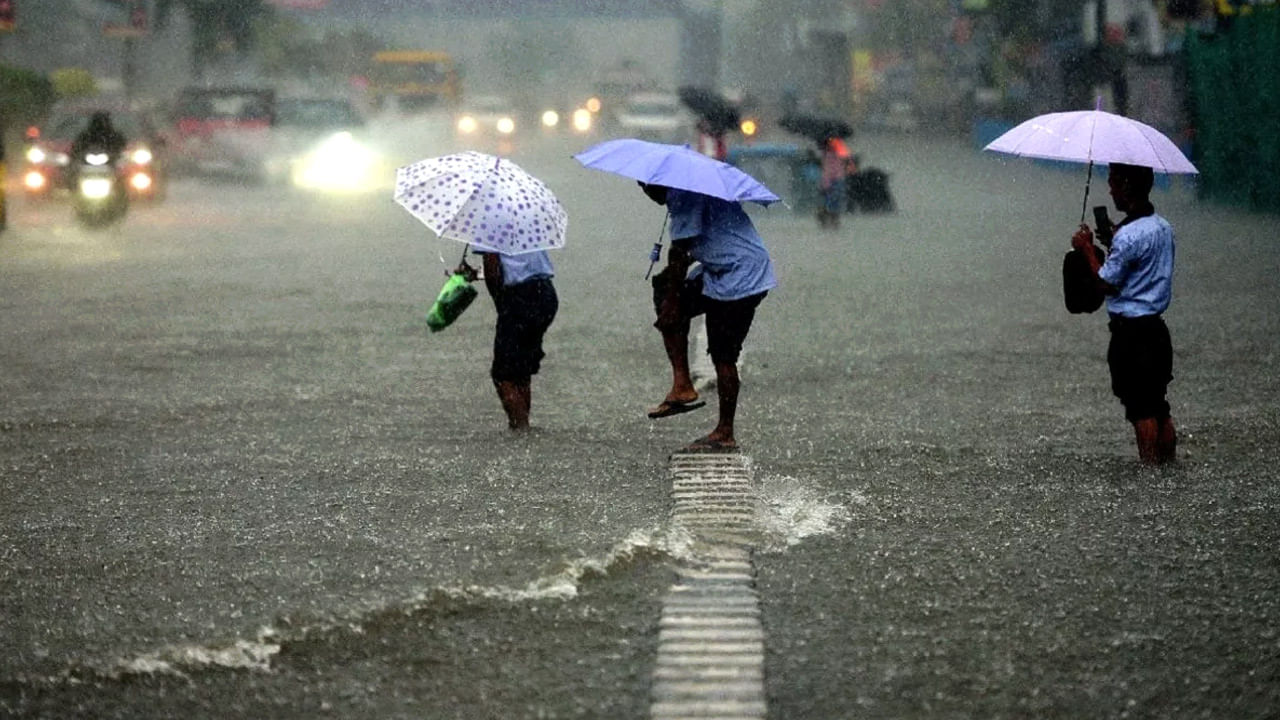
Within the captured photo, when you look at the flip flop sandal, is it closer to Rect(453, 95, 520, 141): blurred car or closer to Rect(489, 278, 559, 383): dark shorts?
Rect(489, 278, 559, 383): dark shorts

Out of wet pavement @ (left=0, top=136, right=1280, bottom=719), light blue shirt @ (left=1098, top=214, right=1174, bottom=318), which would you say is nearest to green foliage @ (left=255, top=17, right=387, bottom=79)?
wet pavement @ (left=0, top=136, right=1280, bottom=719)

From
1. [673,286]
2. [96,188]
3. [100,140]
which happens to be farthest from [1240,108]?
[673,286]

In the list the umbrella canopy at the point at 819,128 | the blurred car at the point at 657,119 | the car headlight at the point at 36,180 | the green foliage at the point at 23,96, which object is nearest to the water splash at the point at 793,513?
the umbrella canopy at the point at 819,128

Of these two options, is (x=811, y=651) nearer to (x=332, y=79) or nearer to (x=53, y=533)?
(x=53, y=533)

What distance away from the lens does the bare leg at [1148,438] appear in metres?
7.82

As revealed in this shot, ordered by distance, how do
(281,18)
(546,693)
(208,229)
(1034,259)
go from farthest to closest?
(281,18), (208,229), (1034,259), (546,693)

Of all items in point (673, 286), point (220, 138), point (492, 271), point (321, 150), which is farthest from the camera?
point (321, 150)

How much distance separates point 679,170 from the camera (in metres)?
7.73

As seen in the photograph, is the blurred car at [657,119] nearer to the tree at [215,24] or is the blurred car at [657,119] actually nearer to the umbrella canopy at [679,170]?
the tree at [215,24]

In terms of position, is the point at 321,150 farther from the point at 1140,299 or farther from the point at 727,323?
the point at 1140,299

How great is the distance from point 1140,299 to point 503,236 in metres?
2.75

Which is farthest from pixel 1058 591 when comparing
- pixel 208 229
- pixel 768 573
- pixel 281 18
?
pixel 281 18

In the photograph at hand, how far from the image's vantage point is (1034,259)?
1825 cm

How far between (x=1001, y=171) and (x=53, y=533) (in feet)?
112
